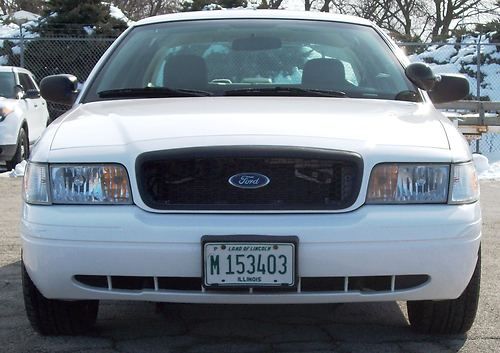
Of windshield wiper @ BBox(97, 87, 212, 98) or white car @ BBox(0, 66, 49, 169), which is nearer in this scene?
windshield wiper @ BBox(97, 87, 212, 98)

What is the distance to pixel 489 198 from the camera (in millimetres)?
8281

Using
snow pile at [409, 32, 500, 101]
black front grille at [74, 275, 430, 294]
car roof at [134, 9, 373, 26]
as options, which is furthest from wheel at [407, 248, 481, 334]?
snow pile at [409, 32, 500, 101]

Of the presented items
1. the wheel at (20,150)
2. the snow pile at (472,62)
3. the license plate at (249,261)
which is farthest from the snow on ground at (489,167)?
the license plate at (249,261)

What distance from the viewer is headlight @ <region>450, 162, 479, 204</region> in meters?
3.13

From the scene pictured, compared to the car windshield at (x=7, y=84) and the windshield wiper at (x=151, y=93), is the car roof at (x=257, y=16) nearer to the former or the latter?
the windshield wiper at (x=151, y=93)

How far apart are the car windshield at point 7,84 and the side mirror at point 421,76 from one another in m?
8.90

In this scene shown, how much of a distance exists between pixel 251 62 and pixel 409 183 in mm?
1719

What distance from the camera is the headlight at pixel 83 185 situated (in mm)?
3098

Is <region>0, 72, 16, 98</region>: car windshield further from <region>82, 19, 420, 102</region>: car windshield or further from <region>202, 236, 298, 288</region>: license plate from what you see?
<region>202, 236, 298, 288</region>: license plate

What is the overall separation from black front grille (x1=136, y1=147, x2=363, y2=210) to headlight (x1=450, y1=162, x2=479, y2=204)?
15.6 inches

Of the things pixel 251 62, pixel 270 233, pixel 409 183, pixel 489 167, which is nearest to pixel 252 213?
pixel 270 233

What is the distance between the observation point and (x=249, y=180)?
307 centimetres

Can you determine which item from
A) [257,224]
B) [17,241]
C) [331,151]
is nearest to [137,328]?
[257,224]

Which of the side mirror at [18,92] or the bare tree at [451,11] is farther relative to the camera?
the bare tree at [451,11]
